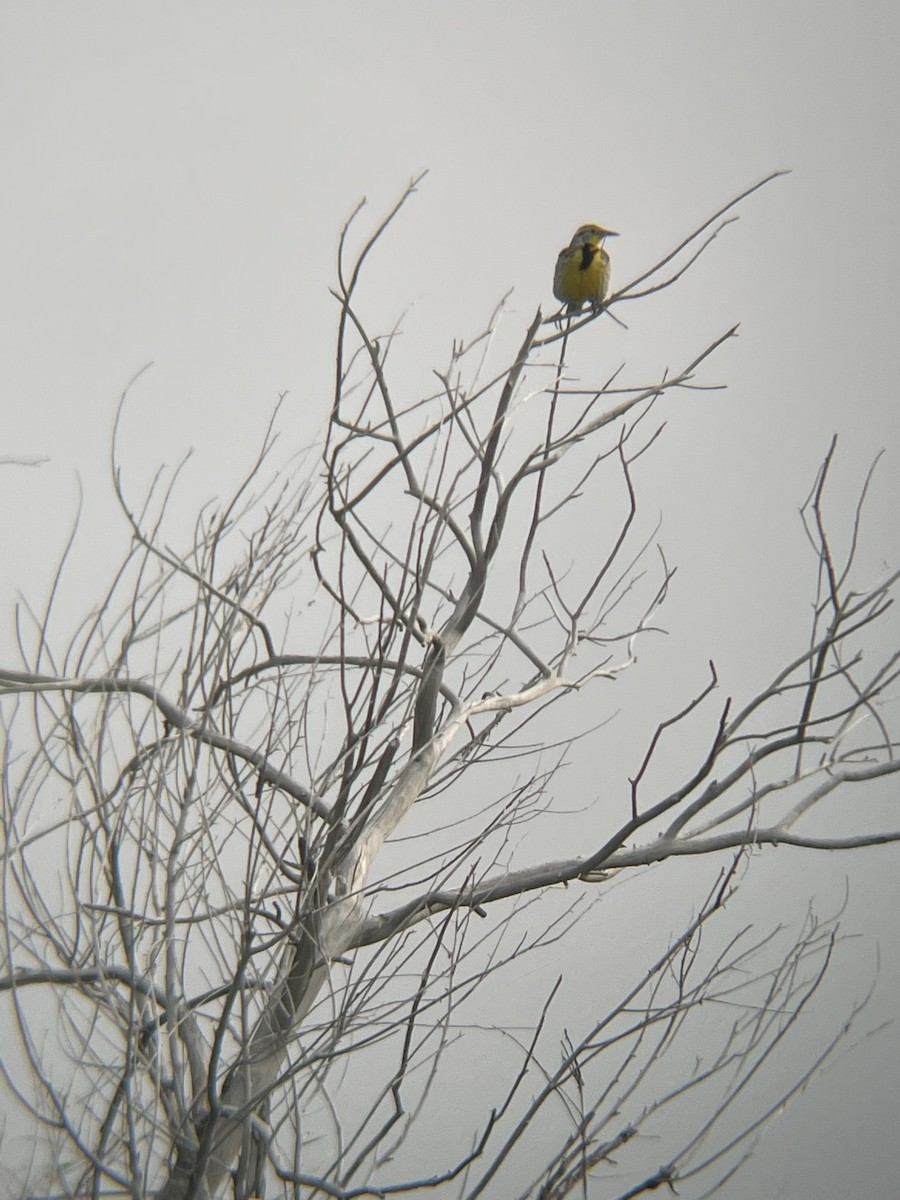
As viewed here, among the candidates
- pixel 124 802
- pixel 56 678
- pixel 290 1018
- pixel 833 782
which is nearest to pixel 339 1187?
pixel 290 1018

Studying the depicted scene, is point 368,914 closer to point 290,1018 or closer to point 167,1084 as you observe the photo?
point 290,1018

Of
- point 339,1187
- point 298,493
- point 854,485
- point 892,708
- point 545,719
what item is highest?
point 854,485

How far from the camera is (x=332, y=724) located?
4449 millimetres

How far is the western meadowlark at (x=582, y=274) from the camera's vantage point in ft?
9.82

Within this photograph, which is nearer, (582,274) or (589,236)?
(582,274)

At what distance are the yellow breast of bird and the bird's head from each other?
0.08ft

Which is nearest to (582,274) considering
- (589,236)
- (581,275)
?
(581,275)

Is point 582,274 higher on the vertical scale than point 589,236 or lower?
lower

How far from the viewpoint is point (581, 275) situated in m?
2.99

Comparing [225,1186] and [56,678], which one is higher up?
[56,678]

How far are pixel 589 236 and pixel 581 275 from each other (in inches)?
7.1

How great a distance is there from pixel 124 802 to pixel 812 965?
399 centimetres

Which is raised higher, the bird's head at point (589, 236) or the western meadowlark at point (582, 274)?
the bird's head at point (589, 236)

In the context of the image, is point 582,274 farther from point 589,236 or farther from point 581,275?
point 589,236
